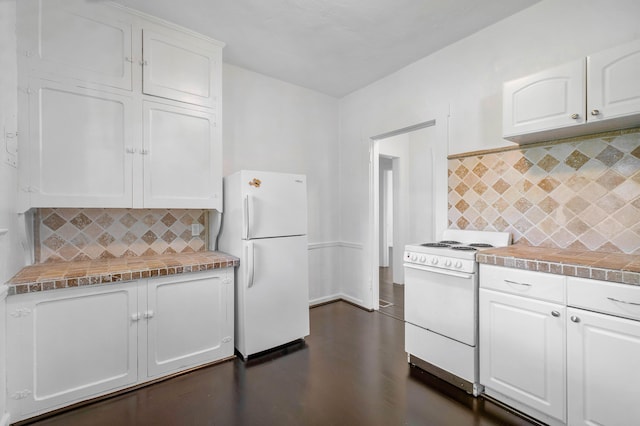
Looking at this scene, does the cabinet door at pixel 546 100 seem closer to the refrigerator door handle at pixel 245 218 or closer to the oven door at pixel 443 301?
the oven door at pixel 443 301

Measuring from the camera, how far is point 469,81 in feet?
8.45

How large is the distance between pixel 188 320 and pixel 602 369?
2534mm

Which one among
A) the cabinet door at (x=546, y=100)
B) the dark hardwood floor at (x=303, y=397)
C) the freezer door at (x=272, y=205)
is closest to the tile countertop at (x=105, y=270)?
the freezer door at (x=272, y=205)

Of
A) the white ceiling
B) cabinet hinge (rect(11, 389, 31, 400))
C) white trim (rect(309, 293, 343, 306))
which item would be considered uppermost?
the white ceiling

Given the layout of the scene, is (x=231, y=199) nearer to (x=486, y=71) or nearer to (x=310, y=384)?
(x=310, y=384)

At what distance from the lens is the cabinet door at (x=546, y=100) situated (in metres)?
1.76

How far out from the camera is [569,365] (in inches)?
60.6

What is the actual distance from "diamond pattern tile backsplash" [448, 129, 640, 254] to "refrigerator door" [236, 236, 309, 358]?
156 centimetres

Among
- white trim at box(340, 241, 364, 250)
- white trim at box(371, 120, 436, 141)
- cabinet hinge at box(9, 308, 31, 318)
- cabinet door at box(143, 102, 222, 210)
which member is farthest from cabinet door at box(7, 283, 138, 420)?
white trim at box(371, 120, 436, 141)

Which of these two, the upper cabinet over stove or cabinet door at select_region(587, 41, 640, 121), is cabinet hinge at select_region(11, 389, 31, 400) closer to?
the upper cabinet over stove

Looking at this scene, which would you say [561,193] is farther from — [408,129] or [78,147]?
[78,147]

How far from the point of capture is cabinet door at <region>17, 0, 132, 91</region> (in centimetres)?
188

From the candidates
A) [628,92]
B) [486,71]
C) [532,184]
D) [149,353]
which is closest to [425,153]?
[486,71]

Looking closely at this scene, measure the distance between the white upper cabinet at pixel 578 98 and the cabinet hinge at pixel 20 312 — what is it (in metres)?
3.26
